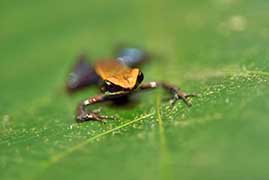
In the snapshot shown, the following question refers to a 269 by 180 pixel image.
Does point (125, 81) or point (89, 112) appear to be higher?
point (125, 81)

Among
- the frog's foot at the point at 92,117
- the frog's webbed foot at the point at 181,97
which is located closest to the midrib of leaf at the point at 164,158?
the frog's webbed foot at the point at 181,97

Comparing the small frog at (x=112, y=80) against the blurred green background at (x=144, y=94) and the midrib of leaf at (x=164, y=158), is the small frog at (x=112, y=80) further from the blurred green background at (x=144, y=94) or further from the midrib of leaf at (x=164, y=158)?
the midrib of leaf at (x=164, y=158)

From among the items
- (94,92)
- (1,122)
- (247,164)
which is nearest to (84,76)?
(94,92)

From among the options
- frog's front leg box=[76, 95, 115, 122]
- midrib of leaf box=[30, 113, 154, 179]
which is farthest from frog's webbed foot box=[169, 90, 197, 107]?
frog's front leg box=[76, 95, 115, 122]

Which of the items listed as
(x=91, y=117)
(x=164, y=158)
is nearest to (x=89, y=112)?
(x=91, y=117)

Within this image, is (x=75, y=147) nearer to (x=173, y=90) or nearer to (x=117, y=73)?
(x=173, y=90)

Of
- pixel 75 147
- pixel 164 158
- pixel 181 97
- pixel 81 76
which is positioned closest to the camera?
pixel 164 158

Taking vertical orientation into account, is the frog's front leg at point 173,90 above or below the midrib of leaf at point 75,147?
above
